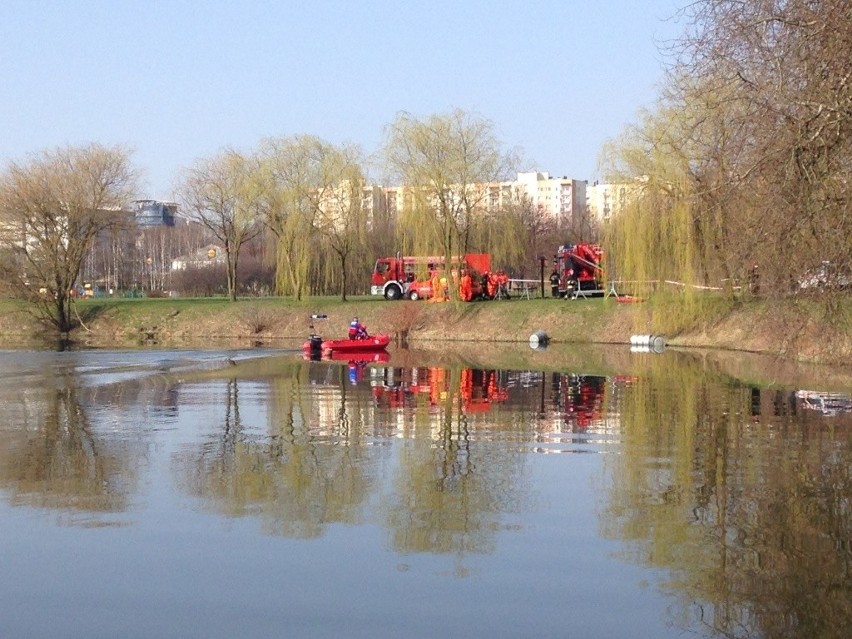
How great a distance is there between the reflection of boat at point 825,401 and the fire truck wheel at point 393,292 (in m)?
41.0

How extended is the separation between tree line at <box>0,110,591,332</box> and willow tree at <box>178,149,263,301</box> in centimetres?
9

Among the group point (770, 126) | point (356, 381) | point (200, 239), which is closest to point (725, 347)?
point (356, 381)

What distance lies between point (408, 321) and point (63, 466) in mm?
46297

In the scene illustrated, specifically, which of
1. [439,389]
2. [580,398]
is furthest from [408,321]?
[580,398]

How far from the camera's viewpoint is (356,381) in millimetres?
33250

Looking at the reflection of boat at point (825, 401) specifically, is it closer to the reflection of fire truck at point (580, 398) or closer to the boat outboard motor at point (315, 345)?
the reflection of fire truck at point (580, 398)

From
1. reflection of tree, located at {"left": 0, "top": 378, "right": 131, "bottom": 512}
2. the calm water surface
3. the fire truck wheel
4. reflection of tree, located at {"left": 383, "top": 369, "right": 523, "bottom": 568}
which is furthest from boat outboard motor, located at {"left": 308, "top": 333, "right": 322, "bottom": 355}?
reflection of tree, located at {"left": 383, "top": 369, "right": 523, "bottom": 568}

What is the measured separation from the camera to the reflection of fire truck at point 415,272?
62.3m

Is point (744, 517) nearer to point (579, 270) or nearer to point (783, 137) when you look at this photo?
point (783, 137)

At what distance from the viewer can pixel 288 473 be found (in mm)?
15992

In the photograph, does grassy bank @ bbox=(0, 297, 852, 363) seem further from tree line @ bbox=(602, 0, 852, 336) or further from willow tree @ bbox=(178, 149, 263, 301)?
tree line @ bbox=(602, 0, 852, 336)

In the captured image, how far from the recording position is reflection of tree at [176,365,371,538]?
13430 mm

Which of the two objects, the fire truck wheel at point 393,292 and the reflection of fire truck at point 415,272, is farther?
the fire truck wheel at point 393,292

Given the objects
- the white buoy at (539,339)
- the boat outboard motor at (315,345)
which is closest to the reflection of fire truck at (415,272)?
the white buoy at (539,339)
